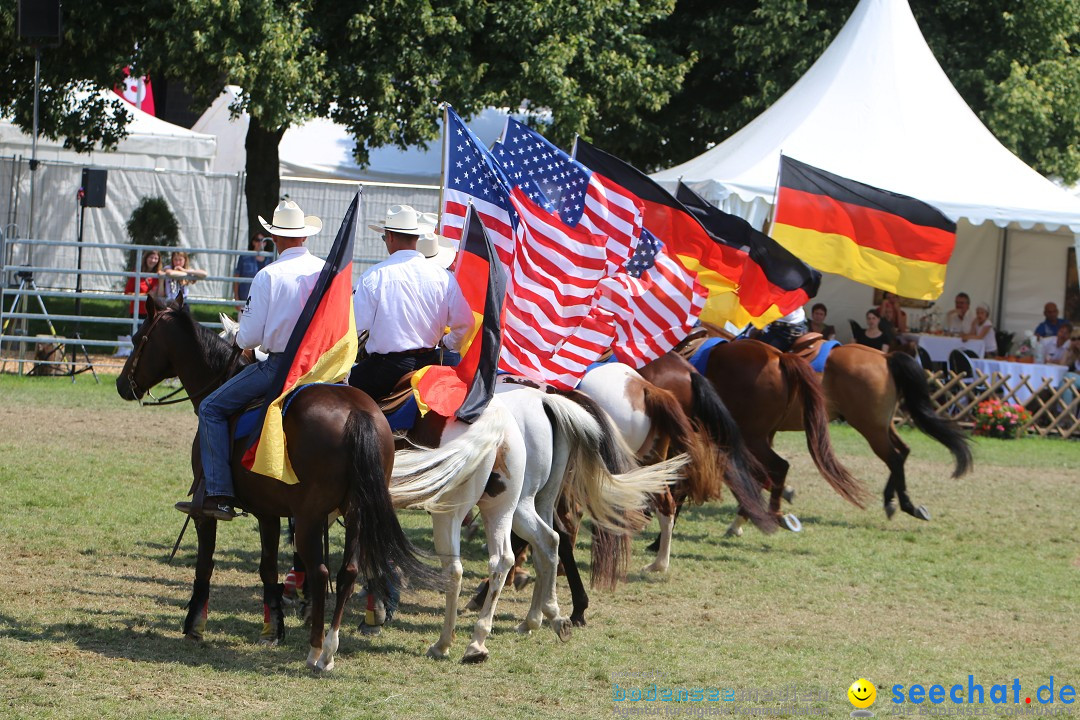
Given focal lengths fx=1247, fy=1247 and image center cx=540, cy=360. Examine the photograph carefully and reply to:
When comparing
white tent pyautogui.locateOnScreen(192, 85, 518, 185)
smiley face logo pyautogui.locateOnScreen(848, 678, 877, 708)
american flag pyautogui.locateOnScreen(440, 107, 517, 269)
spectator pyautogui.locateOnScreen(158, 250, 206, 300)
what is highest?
white tent pyautogui.locateOnScreen(192, 85, 518, 185)

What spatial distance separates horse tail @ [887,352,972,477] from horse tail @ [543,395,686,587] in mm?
4779

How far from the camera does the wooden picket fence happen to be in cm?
1777

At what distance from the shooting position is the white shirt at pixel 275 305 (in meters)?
6.60

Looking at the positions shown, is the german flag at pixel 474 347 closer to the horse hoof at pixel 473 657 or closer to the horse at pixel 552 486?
the horse at pixel 552 486

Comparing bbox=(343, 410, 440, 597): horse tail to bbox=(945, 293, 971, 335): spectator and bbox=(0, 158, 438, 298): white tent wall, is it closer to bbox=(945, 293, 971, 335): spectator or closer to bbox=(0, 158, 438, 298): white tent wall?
bbox=(945, 293, 971, 335): spectator

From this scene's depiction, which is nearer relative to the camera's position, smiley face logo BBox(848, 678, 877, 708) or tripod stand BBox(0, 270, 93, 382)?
smiley face logo BBox(848, 678, 877, 708)

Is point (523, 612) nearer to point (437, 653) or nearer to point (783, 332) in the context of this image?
point (437, 653)

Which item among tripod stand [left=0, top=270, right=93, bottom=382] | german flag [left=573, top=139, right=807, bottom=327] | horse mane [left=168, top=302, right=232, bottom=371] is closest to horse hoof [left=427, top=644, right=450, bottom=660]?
horse mane [left=168, top=302, right=232, bottom=371]

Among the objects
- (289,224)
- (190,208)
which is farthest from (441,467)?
(190,208)

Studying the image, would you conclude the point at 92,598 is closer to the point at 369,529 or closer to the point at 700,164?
the point at 369,529

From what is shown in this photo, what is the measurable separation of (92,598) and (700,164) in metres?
13.3

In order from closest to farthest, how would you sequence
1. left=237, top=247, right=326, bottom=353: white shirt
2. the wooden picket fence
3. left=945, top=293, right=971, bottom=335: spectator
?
1. left=237, top=247, right=326, bottom=353: white shirt
2. the wooden picket fence
3. left=945, top=293, right=971, bottom=335: spectator

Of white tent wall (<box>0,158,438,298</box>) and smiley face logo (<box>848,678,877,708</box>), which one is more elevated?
white tent wall (<box>0,158,438,298</box>)

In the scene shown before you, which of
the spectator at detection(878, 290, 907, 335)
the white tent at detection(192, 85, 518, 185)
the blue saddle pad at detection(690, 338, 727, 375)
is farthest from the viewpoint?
the white tent at detection(192, 85, 518, 185)
